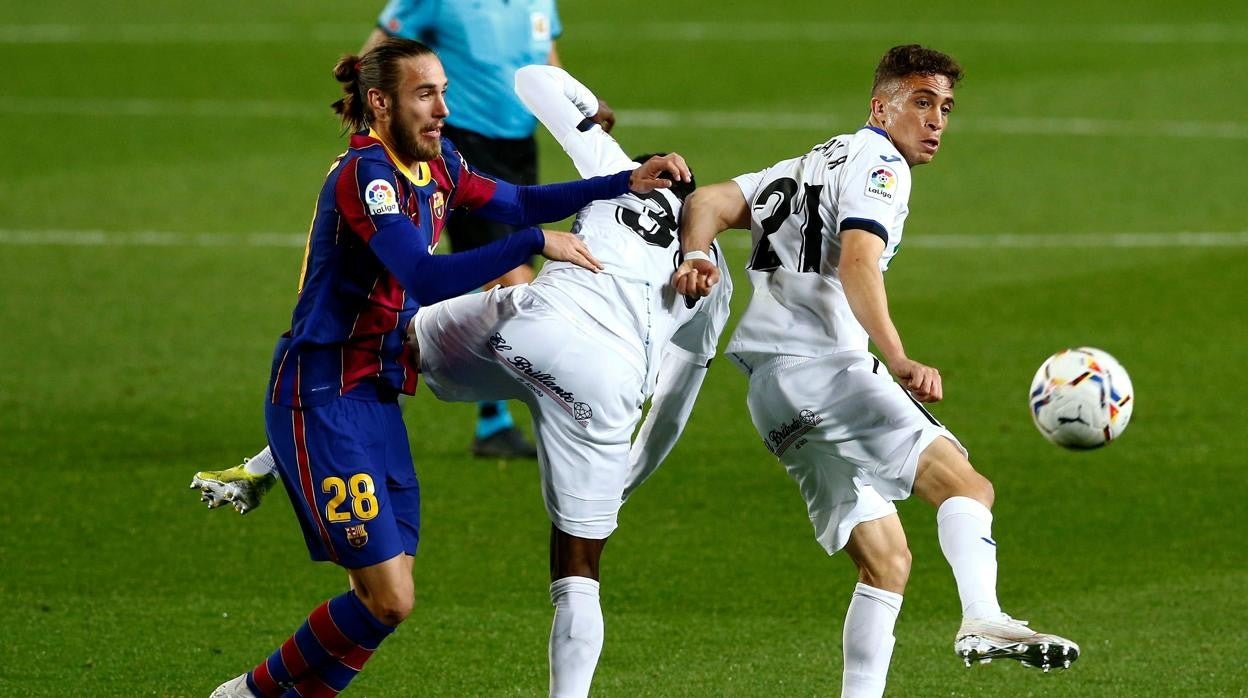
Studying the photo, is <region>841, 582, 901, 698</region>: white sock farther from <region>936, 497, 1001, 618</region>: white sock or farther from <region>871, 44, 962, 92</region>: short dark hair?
<region>871, 44, 962, 92</region>: short dark hair

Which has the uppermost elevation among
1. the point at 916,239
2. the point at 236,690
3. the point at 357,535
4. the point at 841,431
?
the point at 916,239

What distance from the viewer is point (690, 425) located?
395 inches

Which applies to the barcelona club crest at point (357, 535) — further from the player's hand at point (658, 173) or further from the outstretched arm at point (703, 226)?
the player's hand at point (658, 173)

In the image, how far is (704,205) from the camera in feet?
19.4

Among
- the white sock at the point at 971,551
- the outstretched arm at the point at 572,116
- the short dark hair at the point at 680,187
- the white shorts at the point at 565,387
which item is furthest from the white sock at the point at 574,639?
the outstretched arm at the point at 572,116

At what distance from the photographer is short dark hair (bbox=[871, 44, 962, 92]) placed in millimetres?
5809

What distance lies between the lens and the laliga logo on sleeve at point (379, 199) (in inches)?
204

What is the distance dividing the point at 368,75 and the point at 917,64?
1.70 m

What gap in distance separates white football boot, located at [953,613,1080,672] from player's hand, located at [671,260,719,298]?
1.27m

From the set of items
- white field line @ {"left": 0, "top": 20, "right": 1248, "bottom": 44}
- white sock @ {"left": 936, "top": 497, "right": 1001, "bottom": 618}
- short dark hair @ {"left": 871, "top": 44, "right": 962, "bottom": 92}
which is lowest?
white sock @ {"left": 936, "top": 497, "right": 1001, "bottom": 618}

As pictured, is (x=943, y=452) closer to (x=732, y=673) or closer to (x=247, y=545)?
(x=732, y=673)

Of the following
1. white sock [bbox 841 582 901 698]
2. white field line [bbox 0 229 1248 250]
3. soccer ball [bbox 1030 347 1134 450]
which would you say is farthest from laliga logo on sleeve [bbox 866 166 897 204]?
white field line [bbox 0 229 1248 250]

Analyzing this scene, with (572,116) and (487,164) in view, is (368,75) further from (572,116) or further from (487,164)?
(487,164)

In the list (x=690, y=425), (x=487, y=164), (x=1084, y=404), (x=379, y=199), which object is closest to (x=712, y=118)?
(x=690, y=425)
